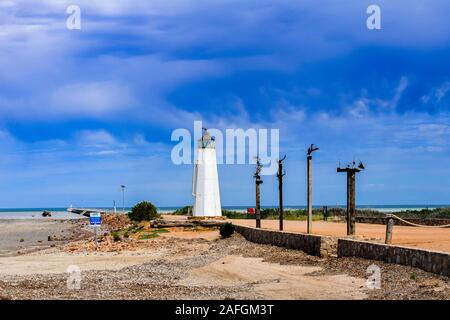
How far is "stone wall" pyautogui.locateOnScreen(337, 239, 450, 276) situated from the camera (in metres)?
15.3

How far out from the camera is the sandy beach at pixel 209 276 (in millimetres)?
14797

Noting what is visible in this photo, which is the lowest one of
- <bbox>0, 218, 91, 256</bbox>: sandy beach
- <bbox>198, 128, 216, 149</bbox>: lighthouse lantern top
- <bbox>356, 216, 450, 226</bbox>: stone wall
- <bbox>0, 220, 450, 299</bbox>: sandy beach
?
<bbox>0, 218, 91, 256</bbox>: sandy beach

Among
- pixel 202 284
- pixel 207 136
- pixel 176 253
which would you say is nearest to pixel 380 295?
pixel 202 284

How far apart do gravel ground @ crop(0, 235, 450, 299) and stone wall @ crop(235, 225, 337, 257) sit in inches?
12.1

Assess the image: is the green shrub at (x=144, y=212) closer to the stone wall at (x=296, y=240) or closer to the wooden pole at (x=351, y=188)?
the stone wall at (x=296, y=240)

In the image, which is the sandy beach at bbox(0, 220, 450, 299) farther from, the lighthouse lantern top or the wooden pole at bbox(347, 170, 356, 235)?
the lighthouse lantern top

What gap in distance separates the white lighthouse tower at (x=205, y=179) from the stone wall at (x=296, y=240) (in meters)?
7.19

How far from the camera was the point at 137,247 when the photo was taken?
3100 centimetres

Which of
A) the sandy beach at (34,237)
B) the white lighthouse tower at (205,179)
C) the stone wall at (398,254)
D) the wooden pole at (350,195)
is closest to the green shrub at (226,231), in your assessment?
the white lighthouse tower at (205,179)

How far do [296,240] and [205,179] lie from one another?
601 inches

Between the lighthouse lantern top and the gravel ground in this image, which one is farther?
the lighthouse lantern top

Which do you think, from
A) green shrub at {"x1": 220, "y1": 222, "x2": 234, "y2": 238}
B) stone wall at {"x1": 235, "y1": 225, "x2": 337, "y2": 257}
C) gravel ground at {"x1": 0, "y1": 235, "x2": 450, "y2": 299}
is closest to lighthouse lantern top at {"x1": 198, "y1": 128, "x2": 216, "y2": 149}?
green shrub at {"x1": 220, "y1": 222, "x2": 234, "y2": 238}
